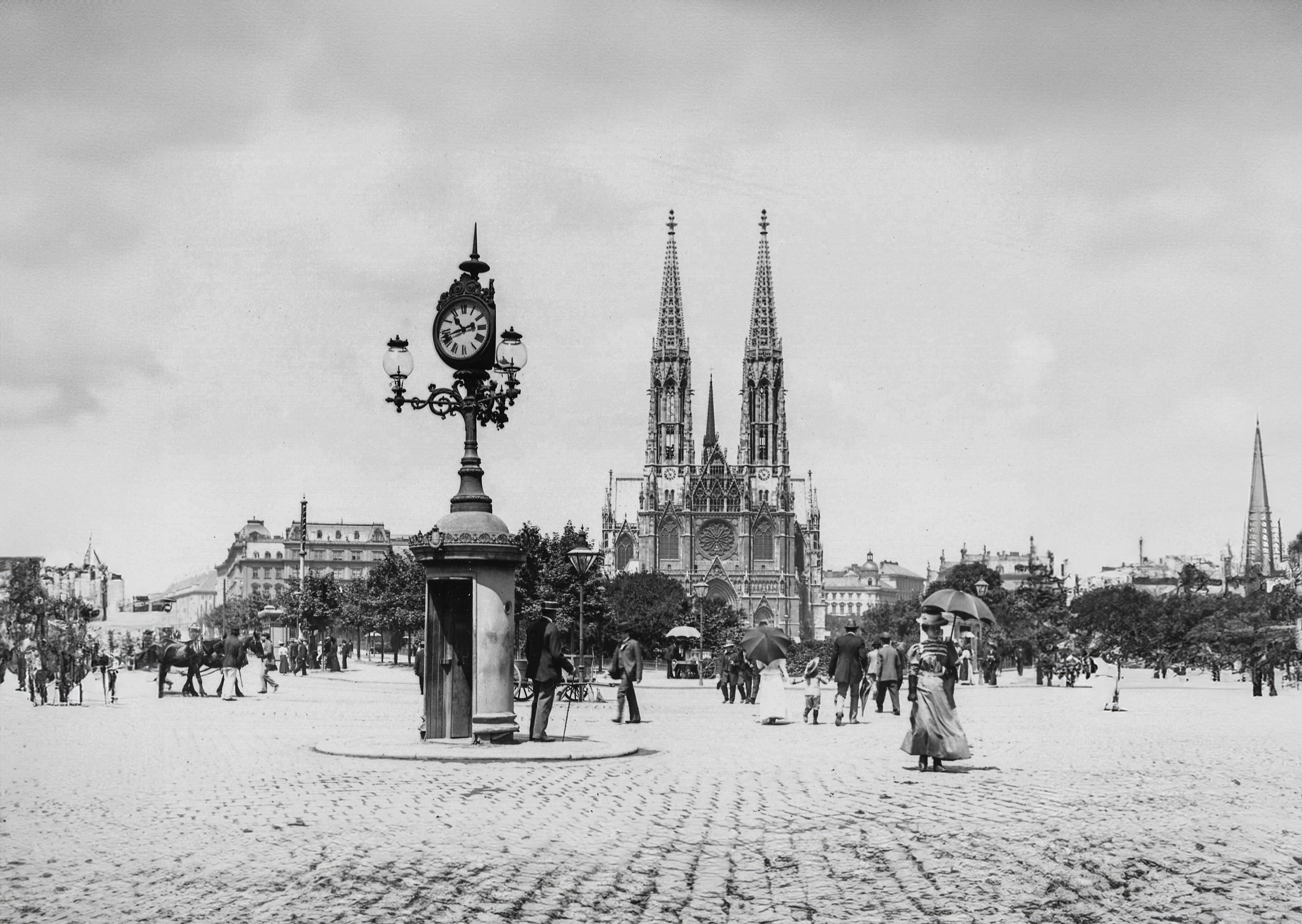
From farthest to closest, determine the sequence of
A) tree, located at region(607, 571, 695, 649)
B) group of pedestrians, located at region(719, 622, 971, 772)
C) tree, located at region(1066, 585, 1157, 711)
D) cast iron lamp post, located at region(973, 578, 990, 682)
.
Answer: tree, located at region(607, 571, 695, 649) → tree, located at region(1066, 585, 1157, 711) → cast iron lamp post, located at region(973, 578, 990, 682) → group of pedestrians, located at region(719, 622, 971, 772)

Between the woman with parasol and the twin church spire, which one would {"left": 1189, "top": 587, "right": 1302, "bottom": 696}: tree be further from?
the twin church spire

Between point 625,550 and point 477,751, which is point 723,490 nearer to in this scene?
point 625,550

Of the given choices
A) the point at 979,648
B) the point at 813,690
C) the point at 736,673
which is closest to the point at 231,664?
the point at 736,673

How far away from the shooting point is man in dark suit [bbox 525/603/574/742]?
55.5ft

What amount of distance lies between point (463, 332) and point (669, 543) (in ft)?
432

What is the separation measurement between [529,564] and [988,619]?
113 ft

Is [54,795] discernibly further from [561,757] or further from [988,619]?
[988,619]

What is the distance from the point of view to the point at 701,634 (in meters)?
55.5

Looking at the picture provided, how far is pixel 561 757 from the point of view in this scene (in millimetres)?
15211

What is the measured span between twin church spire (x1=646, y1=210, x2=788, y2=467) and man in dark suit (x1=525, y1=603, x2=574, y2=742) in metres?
129

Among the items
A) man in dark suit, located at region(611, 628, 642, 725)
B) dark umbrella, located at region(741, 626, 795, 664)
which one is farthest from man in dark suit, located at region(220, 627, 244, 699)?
dark umbrella, located at region(741, 626, 795, 664)

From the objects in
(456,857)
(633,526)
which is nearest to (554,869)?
(456,857)

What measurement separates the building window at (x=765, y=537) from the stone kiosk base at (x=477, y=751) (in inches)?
5168

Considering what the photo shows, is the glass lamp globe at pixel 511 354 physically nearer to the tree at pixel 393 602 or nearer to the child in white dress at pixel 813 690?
the child in white dress at pixel 813 690
